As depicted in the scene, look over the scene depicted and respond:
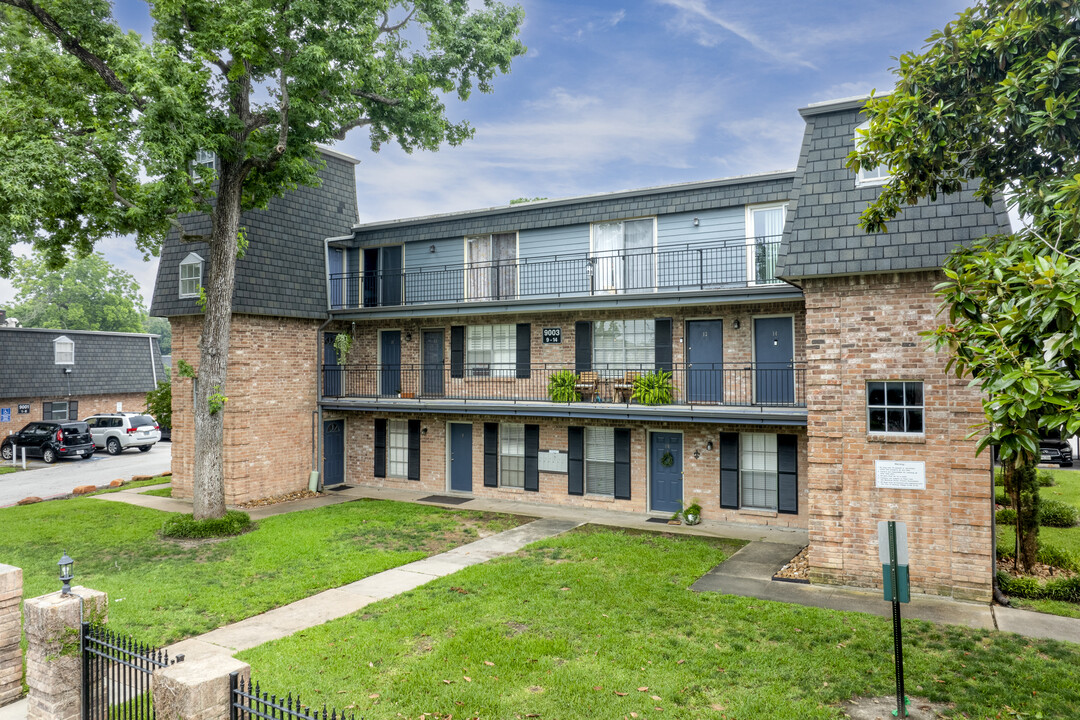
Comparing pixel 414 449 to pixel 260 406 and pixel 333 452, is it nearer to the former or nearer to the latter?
pixel 333 452

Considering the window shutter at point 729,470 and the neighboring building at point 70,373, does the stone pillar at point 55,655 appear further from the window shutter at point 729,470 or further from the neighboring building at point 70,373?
the neighboring building at point 70,373

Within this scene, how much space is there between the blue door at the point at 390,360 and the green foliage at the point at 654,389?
311 inches

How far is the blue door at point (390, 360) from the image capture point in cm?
1984

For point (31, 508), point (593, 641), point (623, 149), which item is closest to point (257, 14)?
point (593, 641)

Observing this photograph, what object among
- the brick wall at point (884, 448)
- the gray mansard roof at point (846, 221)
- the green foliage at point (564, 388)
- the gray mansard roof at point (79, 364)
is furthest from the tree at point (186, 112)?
the gray mansard roof at point (79, 364)

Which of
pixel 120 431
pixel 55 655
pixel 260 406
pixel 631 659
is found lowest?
pixel 631 659

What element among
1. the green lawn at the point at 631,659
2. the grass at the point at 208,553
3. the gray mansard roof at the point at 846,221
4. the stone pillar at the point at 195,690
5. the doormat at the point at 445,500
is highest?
the gray mansard roof at the point at 846,221

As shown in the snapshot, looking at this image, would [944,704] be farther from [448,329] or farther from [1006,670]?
[448,329]

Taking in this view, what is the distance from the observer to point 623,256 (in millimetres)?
16172

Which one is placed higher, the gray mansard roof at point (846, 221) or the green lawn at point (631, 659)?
the gray mansard roof at point (846, 221)

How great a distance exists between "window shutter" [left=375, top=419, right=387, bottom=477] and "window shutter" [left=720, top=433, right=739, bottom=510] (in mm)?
10254

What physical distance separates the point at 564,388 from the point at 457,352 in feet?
13.2

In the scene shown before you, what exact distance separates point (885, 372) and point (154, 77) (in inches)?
534

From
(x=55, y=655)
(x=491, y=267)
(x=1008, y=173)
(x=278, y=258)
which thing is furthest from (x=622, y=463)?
(x=55, y=655)
